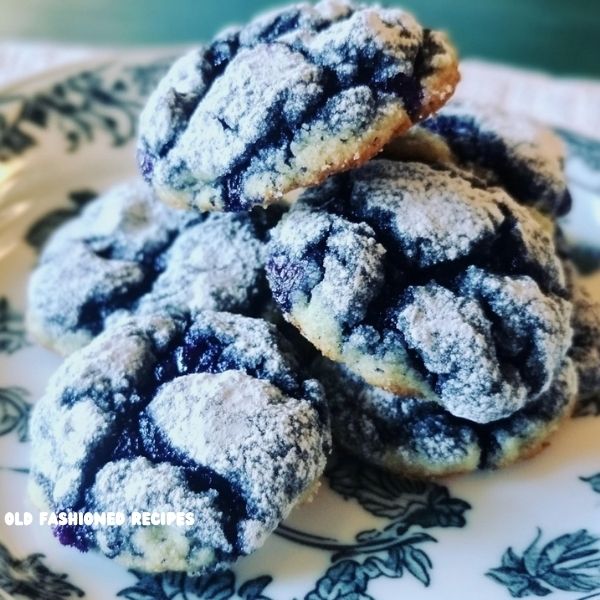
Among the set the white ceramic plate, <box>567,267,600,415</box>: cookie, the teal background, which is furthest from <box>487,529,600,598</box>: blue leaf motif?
the teal background

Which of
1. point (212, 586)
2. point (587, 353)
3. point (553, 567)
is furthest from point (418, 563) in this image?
point (587, 353)

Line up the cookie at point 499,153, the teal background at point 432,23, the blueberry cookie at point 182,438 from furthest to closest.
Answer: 1. the teal background at point 432,23
2. the cookie at point 499,153
3. the blueberry cookie at point 182,438

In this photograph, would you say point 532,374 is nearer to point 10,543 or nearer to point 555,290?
point 555,290

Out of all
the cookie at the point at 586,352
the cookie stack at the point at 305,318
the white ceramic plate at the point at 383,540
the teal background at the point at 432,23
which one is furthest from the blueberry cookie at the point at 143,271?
the teal background at the point at 432,23

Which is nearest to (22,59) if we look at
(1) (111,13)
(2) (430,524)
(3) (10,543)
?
(1) (111,13)

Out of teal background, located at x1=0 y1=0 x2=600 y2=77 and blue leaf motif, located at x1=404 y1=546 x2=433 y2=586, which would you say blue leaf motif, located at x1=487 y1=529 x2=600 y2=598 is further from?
teal background, located at x1=0 y1=0 x2=600 y2=77

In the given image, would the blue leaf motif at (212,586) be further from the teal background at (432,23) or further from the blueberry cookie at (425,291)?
the teal background at (432,23)

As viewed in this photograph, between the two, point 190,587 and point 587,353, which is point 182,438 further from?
point 587,353
